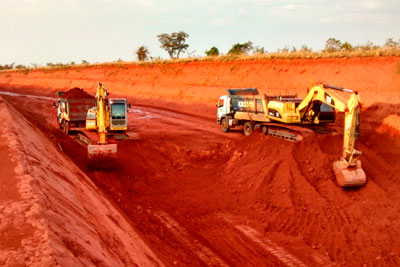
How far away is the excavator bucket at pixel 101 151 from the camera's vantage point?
15.8 meters

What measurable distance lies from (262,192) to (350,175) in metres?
2.79

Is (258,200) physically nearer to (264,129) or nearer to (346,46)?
(264,129)

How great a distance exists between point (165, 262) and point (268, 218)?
4199 mm

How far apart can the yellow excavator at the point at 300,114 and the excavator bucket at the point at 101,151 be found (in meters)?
7.18

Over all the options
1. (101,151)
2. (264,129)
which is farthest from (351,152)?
(101,151)

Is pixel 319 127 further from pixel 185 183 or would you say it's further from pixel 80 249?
pixel 80 249

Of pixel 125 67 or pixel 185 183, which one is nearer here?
pixel 185 183

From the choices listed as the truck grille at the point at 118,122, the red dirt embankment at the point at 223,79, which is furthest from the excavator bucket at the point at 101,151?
the red dirt embankment at the point at 223,79

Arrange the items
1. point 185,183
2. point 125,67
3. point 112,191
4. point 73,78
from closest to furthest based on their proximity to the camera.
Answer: point 112,191 < point 185,183 < point 125,67 < point 73,78

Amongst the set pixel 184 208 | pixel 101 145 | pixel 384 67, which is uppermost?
pixel 384 67

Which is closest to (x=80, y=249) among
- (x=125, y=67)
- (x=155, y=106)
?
(x=155, y=106)

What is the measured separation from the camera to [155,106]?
40656 mm

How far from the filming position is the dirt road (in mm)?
9930

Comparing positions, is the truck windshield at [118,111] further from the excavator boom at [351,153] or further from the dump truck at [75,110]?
the excavator boom at [351,153]
